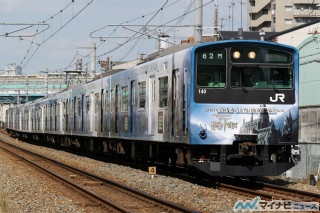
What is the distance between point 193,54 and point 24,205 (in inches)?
187

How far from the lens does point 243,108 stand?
14375 millimetres

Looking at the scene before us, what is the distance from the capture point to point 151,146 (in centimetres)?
1881

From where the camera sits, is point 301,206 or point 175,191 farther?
point 175,191

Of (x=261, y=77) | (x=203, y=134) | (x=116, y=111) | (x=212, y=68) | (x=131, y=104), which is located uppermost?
(x=212, y=68)

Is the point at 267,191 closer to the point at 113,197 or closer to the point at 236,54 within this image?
the point at 236,54

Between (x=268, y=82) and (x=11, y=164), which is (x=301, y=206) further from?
(x=11, y=164)

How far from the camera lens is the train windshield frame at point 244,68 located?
47.5 ft

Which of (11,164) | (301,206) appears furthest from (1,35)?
(301,206)

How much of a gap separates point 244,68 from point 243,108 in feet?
2.99

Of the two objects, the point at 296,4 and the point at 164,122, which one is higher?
the point at 296,4

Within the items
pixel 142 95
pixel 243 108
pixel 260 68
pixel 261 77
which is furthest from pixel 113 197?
pixel 142 95

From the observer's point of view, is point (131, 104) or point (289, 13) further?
point (289, 13)

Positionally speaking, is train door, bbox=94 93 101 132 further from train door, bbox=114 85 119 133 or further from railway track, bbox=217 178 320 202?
railway track, bbox=217 178 320 202

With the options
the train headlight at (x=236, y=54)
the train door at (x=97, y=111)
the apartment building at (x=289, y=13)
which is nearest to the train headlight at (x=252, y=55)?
the train headlight at (x=236, y=54)
